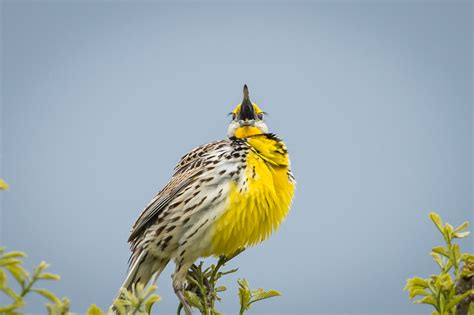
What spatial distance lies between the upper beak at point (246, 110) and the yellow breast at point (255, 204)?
396mm

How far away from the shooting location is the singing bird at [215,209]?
3852 mm

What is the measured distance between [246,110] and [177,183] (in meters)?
0.58

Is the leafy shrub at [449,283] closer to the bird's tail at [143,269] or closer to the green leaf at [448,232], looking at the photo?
the green leaf at [448,232]

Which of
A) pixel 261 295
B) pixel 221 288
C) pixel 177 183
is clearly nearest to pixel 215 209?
pixel 177 183

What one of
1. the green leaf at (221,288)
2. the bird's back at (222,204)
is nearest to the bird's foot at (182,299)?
the green leaf at (221,288)

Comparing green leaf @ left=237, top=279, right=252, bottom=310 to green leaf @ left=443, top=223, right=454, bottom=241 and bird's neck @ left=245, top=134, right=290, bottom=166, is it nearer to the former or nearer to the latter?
green leaf @ left=443, top=223, right=454, bottom=241

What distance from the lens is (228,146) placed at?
4199mm

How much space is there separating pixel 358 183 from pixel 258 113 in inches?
6549

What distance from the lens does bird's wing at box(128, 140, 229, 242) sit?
4.07 meters

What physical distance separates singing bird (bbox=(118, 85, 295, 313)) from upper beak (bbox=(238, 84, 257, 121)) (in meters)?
0.24

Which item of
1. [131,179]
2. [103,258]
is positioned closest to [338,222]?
[103,258]

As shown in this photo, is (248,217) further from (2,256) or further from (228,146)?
(2,256)

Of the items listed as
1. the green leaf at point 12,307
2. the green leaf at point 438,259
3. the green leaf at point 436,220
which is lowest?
the green leaf at point 12,307

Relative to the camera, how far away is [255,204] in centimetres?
384
